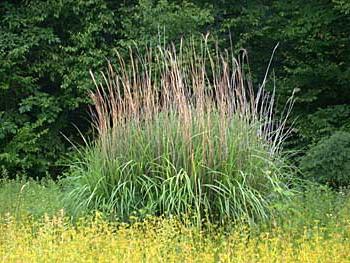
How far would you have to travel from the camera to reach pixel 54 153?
35.5ft

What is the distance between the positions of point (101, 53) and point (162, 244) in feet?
20.9

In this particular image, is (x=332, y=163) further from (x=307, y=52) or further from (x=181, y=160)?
(x=307, y=52)

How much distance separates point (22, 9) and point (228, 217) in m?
6.65

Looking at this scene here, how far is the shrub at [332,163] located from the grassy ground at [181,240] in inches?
67.9

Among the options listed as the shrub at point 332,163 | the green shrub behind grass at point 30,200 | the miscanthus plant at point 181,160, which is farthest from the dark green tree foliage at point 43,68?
the miscanthus plant at point 181,160

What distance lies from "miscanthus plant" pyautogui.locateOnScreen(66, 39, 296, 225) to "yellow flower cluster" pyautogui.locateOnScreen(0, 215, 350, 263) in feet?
0.92

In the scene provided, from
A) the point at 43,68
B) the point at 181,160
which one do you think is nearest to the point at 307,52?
the point at 43,68

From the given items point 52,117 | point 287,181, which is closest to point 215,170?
point 287,181

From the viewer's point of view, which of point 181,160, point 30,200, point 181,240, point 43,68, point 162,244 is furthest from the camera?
point 43,68

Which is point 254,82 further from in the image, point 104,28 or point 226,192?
point 226,192

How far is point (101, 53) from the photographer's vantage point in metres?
10.7

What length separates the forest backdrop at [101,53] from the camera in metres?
10.4

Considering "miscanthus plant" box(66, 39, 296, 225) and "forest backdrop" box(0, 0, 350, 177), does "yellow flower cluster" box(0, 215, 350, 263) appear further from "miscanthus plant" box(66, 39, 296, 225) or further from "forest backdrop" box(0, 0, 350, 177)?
"forest backdrop" box(0, 0, 350, 177)

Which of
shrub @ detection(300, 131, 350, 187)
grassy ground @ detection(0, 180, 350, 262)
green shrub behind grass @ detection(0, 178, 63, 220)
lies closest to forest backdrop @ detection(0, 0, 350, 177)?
shrub @ detection(300, 131, 350, 187)
